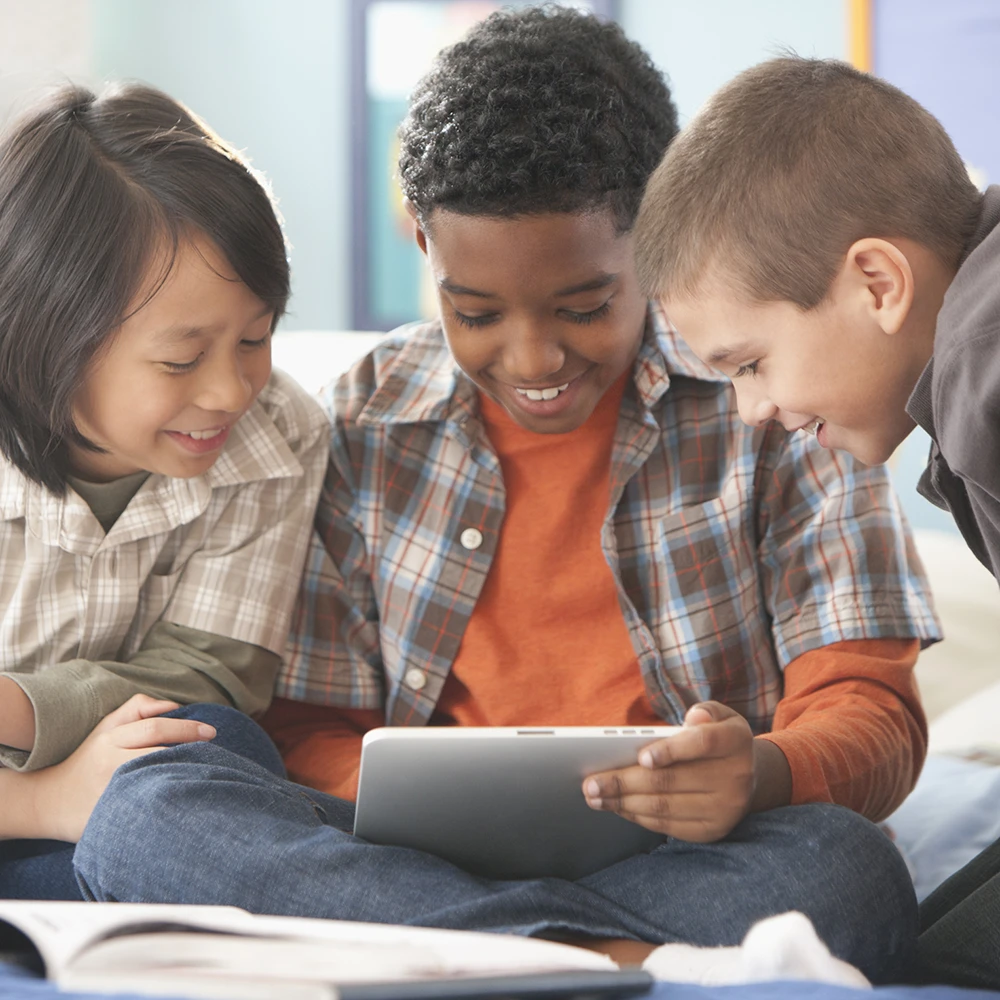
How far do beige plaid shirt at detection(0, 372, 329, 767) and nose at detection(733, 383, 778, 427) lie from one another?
1.48 feet

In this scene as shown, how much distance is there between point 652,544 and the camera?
1.22 m

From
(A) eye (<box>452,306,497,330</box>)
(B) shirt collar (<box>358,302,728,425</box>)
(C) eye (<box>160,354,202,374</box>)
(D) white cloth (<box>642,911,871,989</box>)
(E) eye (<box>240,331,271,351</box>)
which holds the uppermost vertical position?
(A) eye (<box>452,306,497,330</box>)

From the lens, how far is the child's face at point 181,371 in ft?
3.66

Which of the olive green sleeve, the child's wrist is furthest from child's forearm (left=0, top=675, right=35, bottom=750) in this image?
the child's wrist

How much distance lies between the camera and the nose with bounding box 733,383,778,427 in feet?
3.26

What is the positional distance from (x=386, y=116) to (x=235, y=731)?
1866 mm

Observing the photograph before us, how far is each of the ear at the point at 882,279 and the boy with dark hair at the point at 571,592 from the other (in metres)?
0.24

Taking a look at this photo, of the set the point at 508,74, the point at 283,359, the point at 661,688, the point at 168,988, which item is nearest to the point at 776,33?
the point at 283,359

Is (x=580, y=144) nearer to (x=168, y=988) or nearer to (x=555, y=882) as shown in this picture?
(x=555, y=882)

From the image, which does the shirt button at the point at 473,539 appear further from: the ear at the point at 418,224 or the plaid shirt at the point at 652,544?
the ear at the point at 418,224

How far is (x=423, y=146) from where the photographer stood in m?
1.14

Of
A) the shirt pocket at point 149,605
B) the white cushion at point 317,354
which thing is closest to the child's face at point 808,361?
the shirt pocket at point 149,605

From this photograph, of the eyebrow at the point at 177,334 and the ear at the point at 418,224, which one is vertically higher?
the ear at the point at 418,224

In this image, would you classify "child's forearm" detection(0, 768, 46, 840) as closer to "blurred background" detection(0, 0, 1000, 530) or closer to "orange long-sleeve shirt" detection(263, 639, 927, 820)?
"orange long-sleeve shirt" detection(263, 639, 927, 820)
